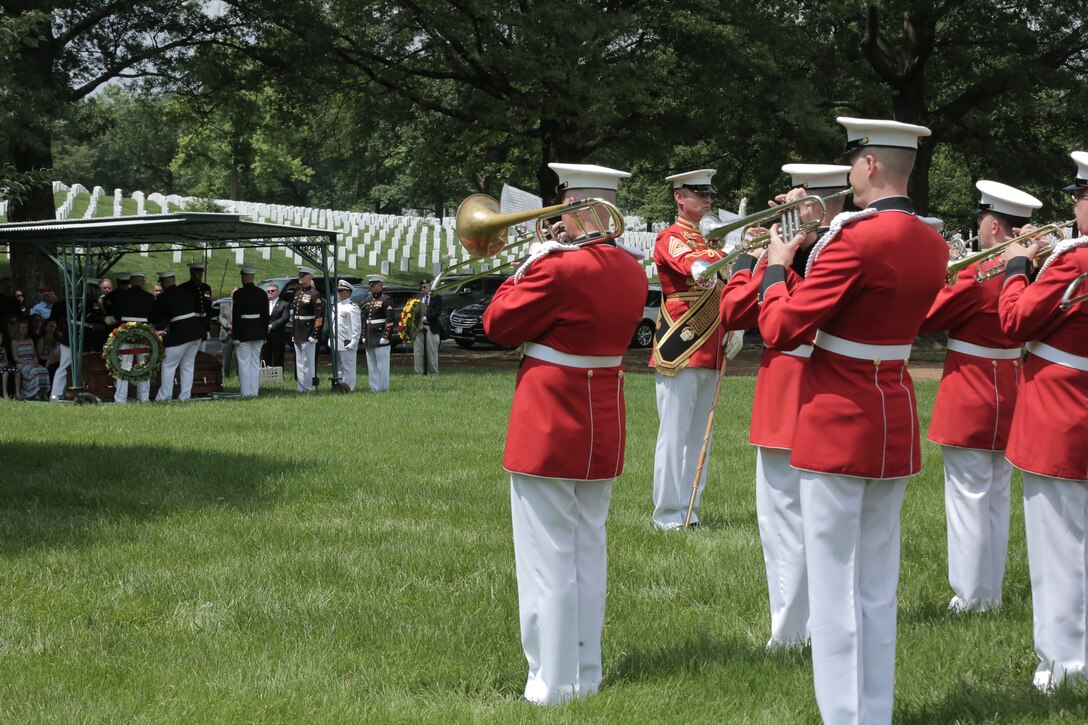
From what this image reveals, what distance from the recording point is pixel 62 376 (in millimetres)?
18312

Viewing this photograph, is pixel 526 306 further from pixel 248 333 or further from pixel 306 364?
pixel 306 364

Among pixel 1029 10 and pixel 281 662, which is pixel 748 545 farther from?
pixel 1029 10

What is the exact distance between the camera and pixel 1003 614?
6.40 m

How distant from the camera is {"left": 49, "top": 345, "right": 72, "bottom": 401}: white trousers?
59.4 feet

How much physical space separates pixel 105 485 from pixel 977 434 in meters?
7.07

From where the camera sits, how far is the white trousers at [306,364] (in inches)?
782

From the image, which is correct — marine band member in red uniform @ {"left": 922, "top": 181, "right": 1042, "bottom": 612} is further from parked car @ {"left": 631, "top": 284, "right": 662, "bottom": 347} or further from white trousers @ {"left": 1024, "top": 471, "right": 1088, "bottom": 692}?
parked car @ {"left": 631, "top": 284, "right": 662, "bottom": 347}

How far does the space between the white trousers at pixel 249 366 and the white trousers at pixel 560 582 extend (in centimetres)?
1458

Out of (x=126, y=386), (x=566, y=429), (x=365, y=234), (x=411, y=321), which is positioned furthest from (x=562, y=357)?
(x=365, y=234)

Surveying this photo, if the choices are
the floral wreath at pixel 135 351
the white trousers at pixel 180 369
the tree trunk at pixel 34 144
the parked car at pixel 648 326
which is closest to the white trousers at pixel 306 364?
the white trousers at pixel 180 369

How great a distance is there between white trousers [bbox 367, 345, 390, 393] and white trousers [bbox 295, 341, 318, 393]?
36.0 inches

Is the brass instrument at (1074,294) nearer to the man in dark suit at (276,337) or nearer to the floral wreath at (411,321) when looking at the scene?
the floral wreath at (411,321)

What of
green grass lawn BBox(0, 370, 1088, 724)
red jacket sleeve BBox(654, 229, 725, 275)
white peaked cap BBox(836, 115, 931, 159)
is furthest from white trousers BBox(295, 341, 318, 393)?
white peaked cap BBox(836, 115, 931, 159)

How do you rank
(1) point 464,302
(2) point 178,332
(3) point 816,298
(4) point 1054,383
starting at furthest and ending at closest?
(1) point 464,302 → (2) point 178,332 → (4) point 1054,383 → (3) point 816,298
